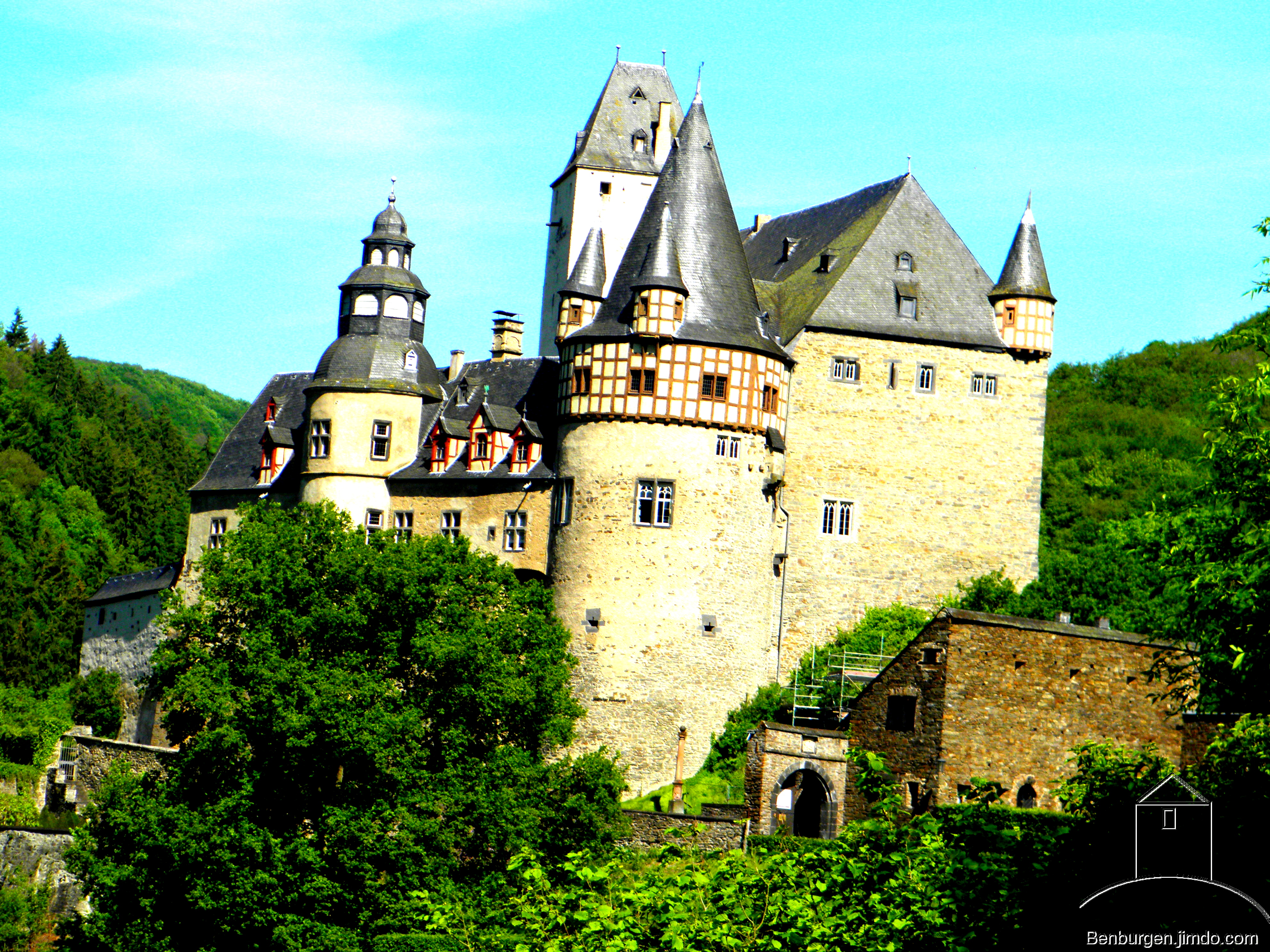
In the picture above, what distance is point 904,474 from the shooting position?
45875 mm

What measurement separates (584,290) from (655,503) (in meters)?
8.38

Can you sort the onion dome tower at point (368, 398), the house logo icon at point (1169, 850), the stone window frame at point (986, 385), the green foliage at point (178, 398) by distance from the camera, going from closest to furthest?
the house logo icon at point (1169, 850)
the stone window frame at point (986, 385)
the onion dome tower at point (368, 398)
the green foliage at point (178, 398)

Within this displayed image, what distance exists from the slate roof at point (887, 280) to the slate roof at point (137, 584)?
21.6 meters

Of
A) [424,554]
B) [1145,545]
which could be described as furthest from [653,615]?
[1145,545]

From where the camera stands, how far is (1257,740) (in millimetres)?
20203

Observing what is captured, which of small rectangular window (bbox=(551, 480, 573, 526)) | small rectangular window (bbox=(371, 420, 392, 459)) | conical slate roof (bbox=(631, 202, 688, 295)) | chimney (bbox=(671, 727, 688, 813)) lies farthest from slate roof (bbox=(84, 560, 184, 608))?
chimney (bbox=(671, 727, 688, 813))

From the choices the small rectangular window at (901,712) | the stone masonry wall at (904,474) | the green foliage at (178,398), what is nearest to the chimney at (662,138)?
the stone masonry wall at (904,474)

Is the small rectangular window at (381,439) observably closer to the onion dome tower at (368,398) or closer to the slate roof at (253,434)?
the onion dome tower at (368,398)

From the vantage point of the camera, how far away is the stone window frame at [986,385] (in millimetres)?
46625

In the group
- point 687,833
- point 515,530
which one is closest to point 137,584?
point 515,530

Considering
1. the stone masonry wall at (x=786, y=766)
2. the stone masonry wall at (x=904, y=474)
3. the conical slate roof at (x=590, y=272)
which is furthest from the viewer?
the conical slate roof at (x=590, y=272)

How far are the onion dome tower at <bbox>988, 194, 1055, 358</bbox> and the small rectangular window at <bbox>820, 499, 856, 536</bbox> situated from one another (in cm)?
631

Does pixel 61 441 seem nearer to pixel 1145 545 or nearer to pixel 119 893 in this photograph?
pixel 119 893

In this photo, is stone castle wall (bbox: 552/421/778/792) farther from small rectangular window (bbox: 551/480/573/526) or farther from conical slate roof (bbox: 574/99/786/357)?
conical slate roof (bbox: 574/99/786/357)
